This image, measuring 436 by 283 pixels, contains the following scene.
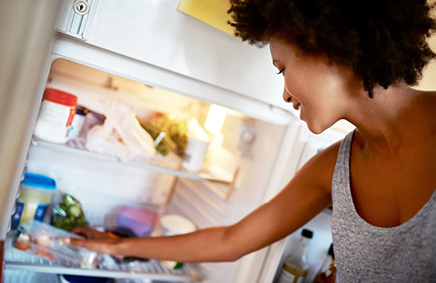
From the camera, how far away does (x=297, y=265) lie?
1.43 meters

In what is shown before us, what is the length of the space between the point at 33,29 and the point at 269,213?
3.38 ft

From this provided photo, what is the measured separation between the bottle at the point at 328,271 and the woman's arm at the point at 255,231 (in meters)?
0.42

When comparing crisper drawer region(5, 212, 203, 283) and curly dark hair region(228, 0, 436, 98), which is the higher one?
curly dark hair region(228, 0, 436, 98)

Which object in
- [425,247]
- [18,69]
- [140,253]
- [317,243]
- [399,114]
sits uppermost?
[399,114]

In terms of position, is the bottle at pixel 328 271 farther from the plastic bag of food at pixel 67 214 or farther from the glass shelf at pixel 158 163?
the plastic bag of food at pixel 67 214

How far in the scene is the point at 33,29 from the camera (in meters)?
0.18

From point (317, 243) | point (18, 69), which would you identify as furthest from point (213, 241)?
point (18, 69)

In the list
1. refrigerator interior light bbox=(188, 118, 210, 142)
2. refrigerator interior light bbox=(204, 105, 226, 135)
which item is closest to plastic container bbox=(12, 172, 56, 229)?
refrigerator interior light bbox=(188, 118, 210, 142)

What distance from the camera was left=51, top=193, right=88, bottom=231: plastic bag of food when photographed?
134 cm

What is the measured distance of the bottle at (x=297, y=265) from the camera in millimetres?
1403

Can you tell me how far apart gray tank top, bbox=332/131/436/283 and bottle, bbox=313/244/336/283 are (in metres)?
0.50

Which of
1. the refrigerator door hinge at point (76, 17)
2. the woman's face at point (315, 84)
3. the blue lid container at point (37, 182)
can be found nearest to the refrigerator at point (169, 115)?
the refrigerator door hinge at point (76, 17)

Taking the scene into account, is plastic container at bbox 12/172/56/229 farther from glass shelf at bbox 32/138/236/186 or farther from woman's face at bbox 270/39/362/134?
woman's face at bbox 270/39/362/134

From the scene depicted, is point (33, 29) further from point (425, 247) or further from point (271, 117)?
point (271, 117)
